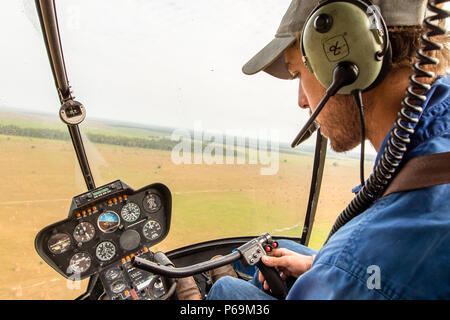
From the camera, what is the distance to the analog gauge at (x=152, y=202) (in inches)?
74.4

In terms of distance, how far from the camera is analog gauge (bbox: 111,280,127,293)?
A: 5.45ft

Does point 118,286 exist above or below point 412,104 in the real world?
below

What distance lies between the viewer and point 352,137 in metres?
0.87

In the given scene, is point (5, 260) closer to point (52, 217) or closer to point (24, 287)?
point (24, 287)

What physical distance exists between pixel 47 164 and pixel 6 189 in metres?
0.28

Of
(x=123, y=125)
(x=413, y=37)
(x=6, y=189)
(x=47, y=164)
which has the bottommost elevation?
(x=6, y=189)

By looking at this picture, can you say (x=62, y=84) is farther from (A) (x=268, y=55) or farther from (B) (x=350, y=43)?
(B) (x=350, y=43)

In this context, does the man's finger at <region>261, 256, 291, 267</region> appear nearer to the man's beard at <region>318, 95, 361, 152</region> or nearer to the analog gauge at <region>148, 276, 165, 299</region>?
the man's beard at <region>318, 95, 361, 152</region>

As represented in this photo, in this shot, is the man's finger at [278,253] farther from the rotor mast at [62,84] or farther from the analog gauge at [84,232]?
the rotor mast at [62,84]

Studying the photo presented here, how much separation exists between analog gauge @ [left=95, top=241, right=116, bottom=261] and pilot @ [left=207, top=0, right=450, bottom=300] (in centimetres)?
143

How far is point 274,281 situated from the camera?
3.65 ft

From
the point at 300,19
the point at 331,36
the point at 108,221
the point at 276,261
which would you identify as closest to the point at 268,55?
the point at 300,19

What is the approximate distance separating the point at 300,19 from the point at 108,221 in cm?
153
